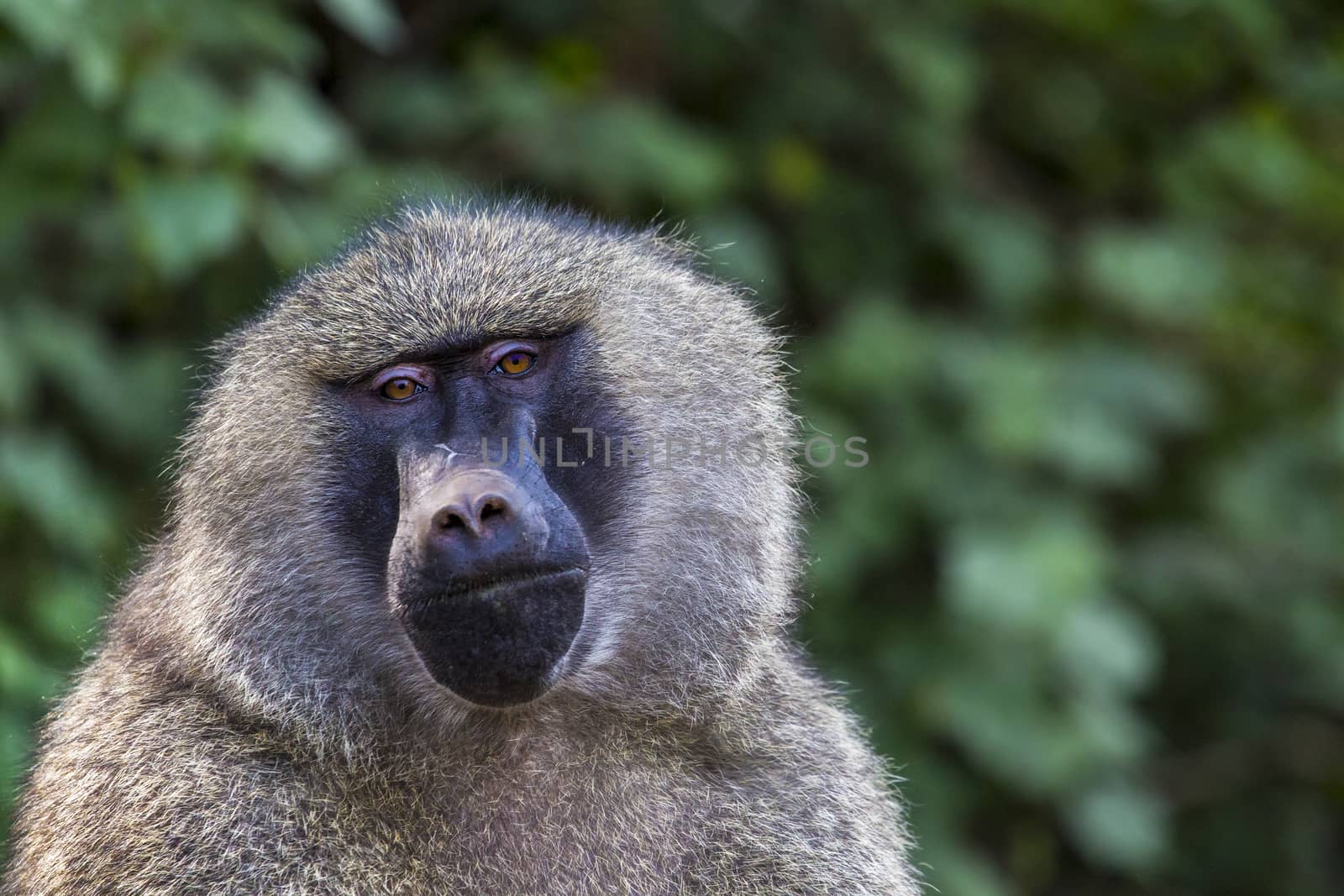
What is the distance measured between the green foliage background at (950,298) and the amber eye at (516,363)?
1147 millimetres

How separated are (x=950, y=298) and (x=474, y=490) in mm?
3351

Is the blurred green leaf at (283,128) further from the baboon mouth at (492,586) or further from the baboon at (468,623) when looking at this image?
the baboon mouth at (492,586)

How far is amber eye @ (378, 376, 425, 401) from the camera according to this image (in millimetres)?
2080

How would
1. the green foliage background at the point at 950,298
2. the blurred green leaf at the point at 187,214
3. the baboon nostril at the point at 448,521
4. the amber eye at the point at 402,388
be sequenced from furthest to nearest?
the green foliage background at the point at 950,298, the blurred green leaf at the point at 187,214, the amber eye at the point at 402,388, the baboon nostril at the point at 448,521

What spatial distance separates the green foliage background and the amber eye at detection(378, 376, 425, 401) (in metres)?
1.12

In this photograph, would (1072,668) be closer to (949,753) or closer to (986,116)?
(949,753)

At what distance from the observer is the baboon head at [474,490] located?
Result: 1896 millimetres

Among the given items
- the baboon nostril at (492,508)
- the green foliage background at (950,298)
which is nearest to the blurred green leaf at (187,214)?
the green foliage background at (950,298)

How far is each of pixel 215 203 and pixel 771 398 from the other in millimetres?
1394

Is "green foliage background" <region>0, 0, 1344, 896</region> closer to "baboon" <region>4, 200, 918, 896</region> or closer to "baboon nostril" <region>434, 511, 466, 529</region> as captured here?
"baboon" <region>4, 200, 918, 896</region>

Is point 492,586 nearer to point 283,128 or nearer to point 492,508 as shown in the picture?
point 492,508

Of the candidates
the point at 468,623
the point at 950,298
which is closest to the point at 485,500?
the point at 468,623

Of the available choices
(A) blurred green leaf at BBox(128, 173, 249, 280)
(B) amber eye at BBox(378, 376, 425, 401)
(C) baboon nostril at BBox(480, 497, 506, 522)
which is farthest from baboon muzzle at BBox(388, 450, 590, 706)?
(A) blurred green leaf at BBox(128, 173, 249, 280)

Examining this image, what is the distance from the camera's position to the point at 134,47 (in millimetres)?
3053
